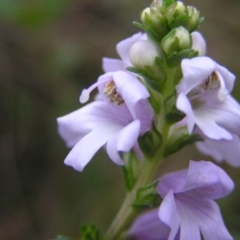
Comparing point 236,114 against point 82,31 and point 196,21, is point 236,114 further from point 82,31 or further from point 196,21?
point 82,31

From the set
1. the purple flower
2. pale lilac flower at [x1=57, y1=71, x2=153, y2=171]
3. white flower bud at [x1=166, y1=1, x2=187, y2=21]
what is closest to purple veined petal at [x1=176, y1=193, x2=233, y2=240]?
the purple flower

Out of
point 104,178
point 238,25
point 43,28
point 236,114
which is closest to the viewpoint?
point 236,114

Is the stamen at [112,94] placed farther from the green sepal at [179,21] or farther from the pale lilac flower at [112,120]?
the green sepal at [179,21]

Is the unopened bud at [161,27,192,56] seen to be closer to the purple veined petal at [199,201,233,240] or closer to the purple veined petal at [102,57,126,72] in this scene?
the purple veined petal at [102,57,126,72]

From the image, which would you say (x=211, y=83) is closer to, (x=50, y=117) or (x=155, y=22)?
(x=155, y=22)

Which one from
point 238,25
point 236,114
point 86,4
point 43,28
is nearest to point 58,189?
point 43,28

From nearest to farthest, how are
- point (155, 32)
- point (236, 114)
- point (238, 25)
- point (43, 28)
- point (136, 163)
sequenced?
1. point (236, 114)
2. point (155, 32)
3. point (136, 163)
4. point (43, 28)
5. point (238, 25)
